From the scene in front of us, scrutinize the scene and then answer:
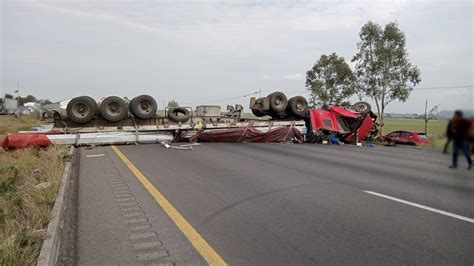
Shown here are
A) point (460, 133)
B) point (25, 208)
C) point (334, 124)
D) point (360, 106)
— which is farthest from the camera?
point (334, 124)

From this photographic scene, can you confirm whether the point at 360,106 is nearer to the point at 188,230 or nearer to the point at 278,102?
the point at 188,230


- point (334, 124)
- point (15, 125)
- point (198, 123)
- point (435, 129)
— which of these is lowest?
point (15, 125)

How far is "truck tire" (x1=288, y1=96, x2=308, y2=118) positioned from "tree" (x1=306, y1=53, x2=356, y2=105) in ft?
37.8

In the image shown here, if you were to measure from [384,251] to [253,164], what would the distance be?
263 inches

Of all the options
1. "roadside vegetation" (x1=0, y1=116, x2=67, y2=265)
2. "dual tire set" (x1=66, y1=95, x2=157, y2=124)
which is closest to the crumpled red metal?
"dual tire set" (x1=66, y1=95, x2=157, y2=124)

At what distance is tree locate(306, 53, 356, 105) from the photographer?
3042cm

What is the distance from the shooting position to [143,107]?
17.0 meters

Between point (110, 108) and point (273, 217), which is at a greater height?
point (110, 108)

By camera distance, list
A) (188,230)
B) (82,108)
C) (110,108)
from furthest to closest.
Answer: (110,108) < (82,108) < (188,230)

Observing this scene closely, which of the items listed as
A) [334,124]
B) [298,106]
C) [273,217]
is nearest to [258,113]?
[298,106]

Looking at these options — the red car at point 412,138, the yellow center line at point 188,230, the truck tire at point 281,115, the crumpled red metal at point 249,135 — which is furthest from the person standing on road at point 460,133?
the truck tire at point 281,115

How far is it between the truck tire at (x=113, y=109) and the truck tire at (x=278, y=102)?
793 cm

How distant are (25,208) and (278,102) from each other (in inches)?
612

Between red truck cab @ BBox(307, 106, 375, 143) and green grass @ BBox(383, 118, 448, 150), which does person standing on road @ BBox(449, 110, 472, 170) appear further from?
red truck cab @ BBox(307, 106, 375, 143)
